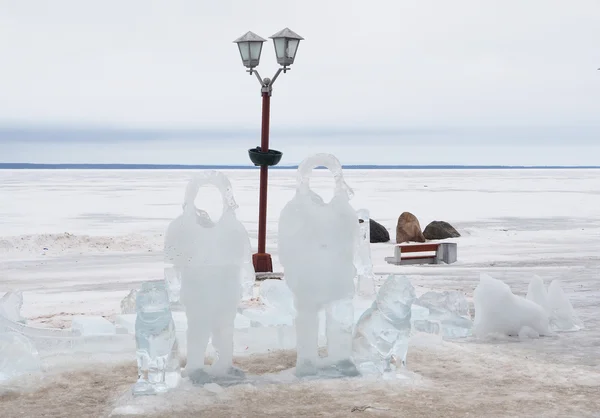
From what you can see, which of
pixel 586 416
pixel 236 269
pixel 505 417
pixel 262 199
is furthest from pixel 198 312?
pixel 262 199

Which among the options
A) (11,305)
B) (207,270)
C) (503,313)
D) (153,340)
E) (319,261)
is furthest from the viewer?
(503,313)

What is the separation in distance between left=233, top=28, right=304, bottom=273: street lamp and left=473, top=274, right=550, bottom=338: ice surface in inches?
194

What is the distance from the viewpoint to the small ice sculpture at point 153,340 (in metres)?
6.40

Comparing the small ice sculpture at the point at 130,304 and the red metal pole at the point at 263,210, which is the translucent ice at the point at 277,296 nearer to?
the small ice sculpture at the point at 130,304

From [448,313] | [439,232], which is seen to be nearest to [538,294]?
[448,313]

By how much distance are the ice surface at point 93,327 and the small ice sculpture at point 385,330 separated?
260 centimetres

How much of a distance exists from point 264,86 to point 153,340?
300 inches

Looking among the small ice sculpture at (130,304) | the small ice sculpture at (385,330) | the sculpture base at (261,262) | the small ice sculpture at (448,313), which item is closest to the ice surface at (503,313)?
the small ice sculpture at (448,313)

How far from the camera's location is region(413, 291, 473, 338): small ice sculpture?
8.92 m

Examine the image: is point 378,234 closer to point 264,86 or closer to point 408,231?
point 408,231

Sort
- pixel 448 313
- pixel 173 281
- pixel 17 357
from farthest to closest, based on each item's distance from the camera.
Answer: pixel 448 313
pixel 17 357
pixel 173 281

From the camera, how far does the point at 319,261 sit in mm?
6945

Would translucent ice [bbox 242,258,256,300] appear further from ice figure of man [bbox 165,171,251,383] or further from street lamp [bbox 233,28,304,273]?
street lamp [bbox 233,28,304,273]

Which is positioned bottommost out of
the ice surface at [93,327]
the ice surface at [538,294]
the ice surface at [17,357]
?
the ice surface at [17,357]
